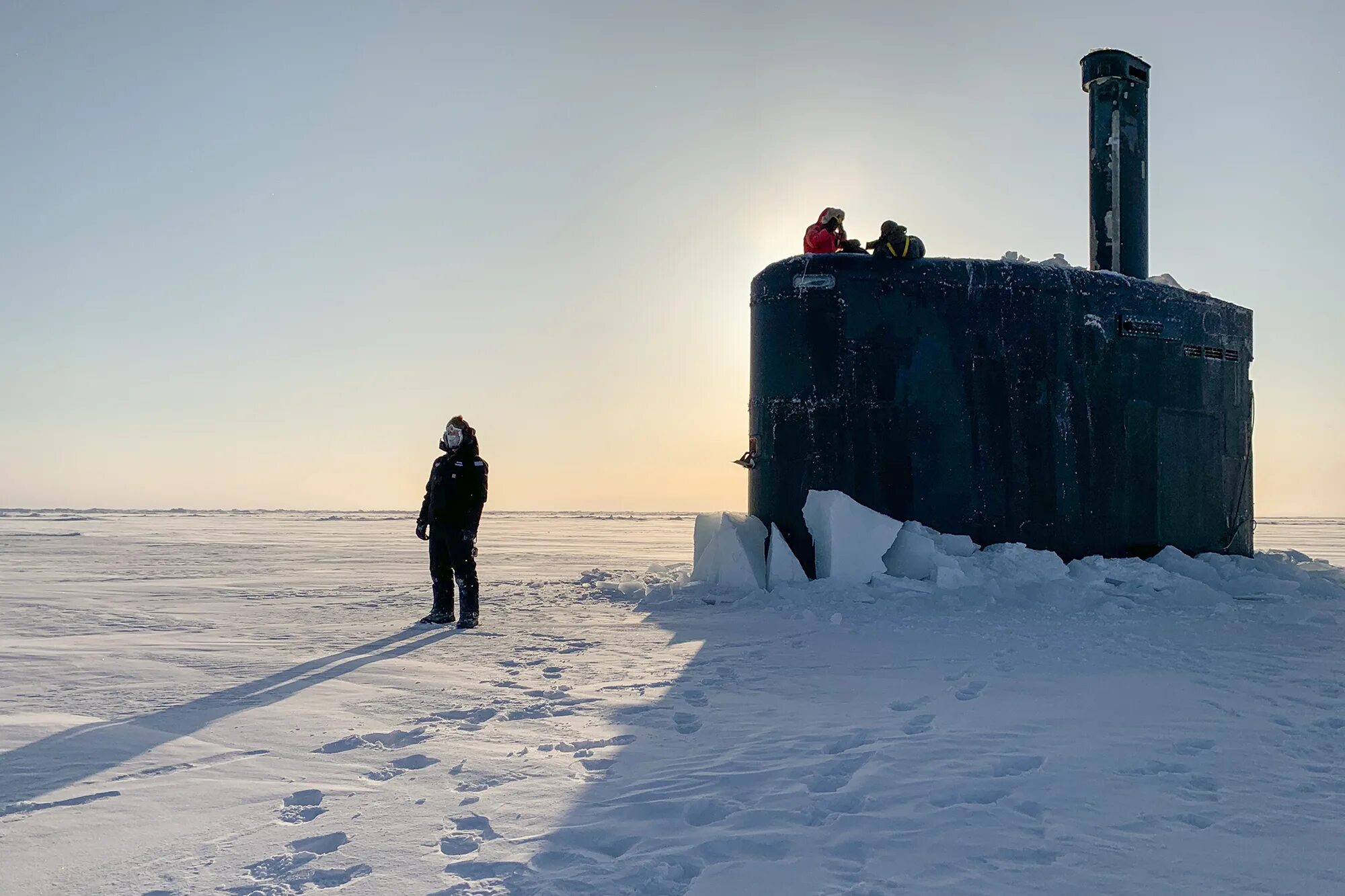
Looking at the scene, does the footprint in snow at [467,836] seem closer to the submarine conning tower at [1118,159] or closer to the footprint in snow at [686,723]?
the footprint in snow at [686,723]

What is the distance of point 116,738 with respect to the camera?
3.56 metres

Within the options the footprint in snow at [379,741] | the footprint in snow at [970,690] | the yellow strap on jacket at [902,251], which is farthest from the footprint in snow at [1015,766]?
the yellow strap on jacket at [902,251]

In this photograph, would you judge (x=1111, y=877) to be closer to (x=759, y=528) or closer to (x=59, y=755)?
(x=59, y=755)

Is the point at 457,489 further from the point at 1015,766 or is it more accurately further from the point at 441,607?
the point at 1015,766

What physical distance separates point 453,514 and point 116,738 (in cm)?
382

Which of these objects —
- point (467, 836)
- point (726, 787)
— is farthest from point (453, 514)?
point (467, 836)

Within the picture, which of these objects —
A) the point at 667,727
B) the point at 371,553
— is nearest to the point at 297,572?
the point at 371,553

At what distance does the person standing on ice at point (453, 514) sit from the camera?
7211 millimetres

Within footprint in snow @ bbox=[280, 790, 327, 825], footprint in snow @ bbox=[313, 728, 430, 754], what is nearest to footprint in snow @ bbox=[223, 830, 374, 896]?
footprint in snow @ bbox=[280, 790, 327, 825]

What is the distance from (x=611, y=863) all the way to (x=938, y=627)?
4.22m

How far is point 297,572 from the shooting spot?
11.5 m

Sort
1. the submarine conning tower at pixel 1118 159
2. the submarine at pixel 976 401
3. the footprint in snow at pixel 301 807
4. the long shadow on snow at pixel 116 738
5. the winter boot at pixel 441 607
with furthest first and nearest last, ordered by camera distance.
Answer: the submarine conning tower at pixel 1118 159 → the submarine at pixel 976 401 → the winter boot at pixel 441 607 → the long shadow on snow at pixel 116 738 → the footprint in snow at pixel 301 807

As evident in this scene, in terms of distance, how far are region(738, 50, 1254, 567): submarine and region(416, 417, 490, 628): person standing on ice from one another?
8.68 ft

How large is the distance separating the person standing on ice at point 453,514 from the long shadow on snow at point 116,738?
2082 mm
